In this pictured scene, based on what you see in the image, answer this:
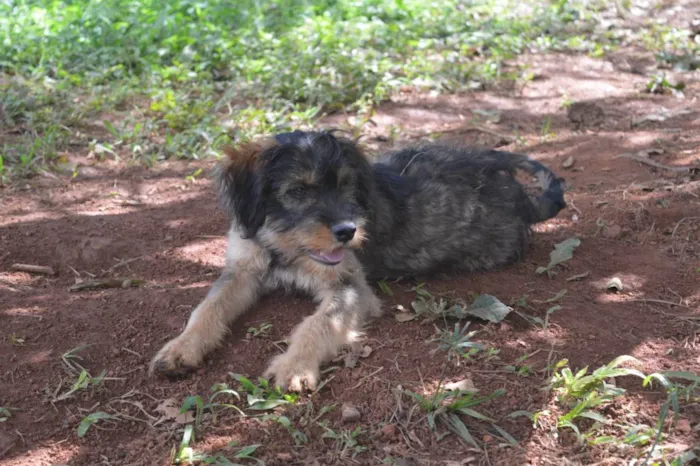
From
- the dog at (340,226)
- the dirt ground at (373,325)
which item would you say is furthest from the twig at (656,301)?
the dog at (340,226)

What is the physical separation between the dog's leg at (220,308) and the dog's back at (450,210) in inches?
31.5

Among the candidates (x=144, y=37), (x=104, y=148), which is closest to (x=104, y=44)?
(x=144, y=37)

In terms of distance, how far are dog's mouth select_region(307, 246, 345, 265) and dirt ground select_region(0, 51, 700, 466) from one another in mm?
491

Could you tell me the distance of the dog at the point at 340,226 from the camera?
4570 mm

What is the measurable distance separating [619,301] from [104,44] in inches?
310

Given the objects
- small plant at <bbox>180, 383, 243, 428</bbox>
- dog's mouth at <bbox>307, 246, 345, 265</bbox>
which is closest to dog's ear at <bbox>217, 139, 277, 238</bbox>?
dog's mouth at <bbox>307, 246, 345, 265</bbox>

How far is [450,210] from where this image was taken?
5719mm

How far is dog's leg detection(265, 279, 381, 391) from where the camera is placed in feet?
13.8

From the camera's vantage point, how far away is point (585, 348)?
173 inches

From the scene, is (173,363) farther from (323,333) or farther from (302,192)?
(302,192)

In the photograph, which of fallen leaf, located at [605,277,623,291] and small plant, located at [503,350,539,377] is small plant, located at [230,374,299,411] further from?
fallen leaf, located at [605,277,623,291]

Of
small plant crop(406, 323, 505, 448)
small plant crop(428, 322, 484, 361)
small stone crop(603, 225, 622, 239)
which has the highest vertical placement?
small plant crop(406, 323, 505, 448)

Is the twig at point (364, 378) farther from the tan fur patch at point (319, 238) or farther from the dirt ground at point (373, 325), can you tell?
the tan fur patch at point (319, 238)

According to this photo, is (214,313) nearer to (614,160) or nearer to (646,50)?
(614,160)
